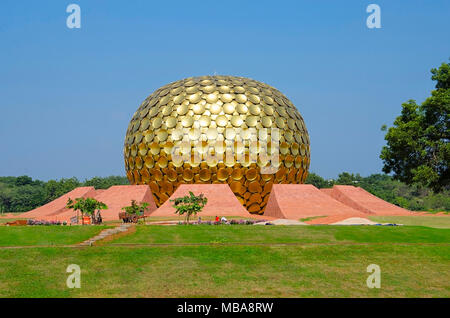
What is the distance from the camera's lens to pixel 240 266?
15227 mm

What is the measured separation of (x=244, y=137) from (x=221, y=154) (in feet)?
7.34

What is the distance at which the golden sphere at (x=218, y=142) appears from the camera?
3684 centimetres

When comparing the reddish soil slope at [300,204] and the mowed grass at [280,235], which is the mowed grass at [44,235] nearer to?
the mowed grass at [280,235]

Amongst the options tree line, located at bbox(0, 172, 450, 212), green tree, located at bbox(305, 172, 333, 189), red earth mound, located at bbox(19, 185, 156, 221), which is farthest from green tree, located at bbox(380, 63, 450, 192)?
green tree, located at bbox(305, 172, 333, 189)

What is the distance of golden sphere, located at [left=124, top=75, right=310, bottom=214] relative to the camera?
1451 inches

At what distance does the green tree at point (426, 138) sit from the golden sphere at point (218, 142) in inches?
407

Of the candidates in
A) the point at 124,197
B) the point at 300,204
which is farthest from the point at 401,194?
the point at 124,197

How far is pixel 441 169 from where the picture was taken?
1133 inches

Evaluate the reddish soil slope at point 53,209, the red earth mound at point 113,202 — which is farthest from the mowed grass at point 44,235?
the reddish soil slope at point 53,209

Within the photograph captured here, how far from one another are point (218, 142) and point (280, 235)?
55.5ft

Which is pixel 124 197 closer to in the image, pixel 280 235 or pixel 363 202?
pixel 363 202

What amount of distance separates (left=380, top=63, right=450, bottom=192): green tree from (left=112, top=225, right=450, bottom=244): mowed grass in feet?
21.3
